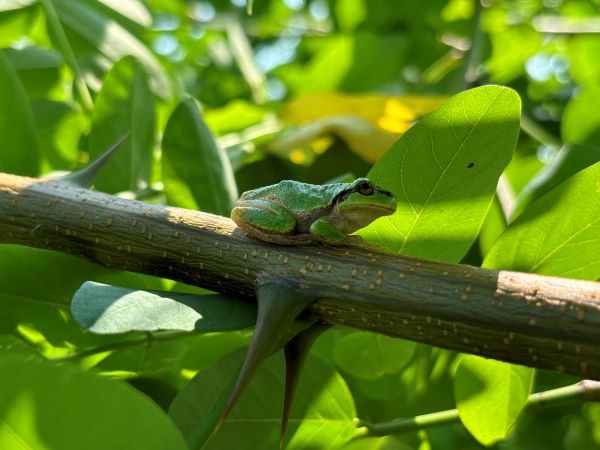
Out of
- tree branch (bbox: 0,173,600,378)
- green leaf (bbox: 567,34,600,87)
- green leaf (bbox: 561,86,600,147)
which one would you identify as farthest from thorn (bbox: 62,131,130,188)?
green leaf (bbox: 567,34,600,87)

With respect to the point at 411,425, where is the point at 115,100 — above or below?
above

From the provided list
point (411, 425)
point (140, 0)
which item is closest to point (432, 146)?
point (411, 425)

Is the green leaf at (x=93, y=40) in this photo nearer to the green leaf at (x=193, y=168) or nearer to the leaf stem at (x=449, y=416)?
the green leaf at (x=193, y=168)

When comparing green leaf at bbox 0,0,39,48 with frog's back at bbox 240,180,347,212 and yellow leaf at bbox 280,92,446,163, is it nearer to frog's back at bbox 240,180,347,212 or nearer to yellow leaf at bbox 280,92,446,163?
yellow leaf at bbox 280,92,446,163

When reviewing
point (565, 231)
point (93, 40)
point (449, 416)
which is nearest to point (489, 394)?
point (449, 416)

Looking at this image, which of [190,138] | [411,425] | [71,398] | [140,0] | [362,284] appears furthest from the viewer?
[140,0]

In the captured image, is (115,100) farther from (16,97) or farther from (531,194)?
(531,194)

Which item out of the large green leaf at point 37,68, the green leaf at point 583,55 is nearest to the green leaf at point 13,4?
the large green leaf at point 37,68
